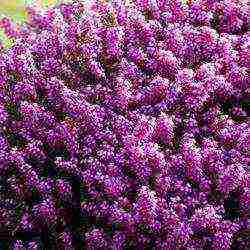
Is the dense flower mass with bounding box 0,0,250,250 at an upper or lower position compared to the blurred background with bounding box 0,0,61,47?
upper

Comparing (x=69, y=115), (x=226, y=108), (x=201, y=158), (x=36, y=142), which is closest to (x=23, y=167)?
(x=36, y=142)

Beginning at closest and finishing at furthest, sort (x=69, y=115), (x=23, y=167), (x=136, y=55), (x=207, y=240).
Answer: (x=207, y=240)
(x=23, y=167)
(x=69, y=115)
(x=136, y=55)

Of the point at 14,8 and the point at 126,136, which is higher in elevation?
the point at 126,136

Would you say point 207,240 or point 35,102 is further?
point 35,102

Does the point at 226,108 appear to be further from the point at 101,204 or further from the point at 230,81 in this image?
the point at 101,204

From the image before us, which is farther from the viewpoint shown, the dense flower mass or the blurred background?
the blurred background

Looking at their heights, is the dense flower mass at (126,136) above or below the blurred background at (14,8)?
above

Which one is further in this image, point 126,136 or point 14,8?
point 14,8

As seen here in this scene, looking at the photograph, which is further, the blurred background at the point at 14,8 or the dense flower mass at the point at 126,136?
the blurred background at the point at 14,8
